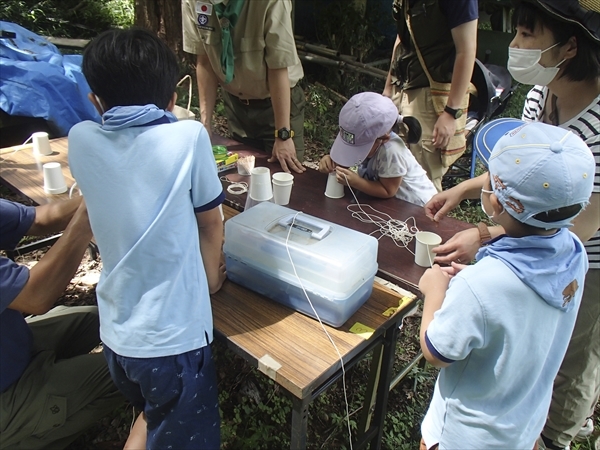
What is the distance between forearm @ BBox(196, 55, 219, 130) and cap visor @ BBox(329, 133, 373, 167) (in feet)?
3.32

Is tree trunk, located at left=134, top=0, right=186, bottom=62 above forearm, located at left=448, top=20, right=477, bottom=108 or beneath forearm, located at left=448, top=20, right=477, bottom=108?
beneath

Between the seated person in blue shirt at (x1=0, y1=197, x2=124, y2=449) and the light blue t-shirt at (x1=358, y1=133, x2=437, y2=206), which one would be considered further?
the light blue t-shirt at (x1=358, y1=133, x2=437, y2=206)

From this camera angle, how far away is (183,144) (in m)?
1.25

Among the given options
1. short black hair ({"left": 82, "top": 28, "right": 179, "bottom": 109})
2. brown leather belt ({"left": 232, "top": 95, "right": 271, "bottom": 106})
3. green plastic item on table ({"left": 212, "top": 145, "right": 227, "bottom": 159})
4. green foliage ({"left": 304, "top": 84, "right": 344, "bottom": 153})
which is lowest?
green foliage ({"left": 304, "top": 84, "right": 344, "bottom": 153})

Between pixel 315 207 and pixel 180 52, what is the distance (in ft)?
14.2

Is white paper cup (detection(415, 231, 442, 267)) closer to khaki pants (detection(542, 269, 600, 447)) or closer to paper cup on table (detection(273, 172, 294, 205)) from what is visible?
khaki pants (detection(542, 269, 600, 447))

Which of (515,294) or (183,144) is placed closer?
(515,294)

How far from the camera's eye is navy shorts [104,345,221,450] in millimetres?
1346

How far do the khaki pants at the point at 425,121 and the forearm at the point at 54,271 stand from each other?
6.62 feet

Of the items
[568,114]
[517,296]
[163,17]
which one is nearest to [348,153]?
[568,114]

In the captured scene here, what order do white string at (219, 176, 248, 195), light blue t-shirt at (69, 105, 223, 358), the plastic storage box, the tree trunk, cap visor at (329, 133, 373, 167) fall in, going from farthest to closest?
1. the tree trunk
2. white string at (219, 176, 248, 195)
3. cap visor at (329, 133, 373, 167)
4. the plastic storage box
5. light blue t-shirt at (69, 105, 223, 358)

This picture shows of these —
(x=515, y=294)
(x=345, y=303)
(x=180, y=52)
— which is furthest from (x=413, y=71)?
(x=180, y=52)

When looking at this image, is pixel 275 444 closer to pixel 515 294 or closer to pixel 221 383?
pixel 221 383

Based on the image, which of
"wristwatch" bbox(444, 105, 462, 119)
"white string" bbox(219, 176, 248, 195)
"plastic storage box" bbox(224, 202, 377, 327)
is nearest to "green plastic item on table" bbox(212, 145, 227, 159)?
"white string" bbox(219, 176, 248, 195)
